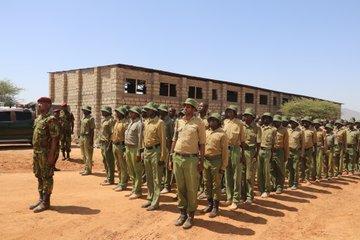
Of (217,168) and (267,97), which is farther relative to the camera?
(267,97)

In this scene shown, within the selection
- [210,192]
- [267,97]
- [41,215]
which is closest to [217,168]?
[210,192]

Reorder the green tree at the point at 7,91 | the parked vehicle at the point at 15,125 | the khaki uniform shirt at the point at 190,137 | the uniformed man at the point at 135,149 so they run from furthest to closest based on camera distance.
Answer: the green tree at the point at 7,91 < the parked vehicle at the point at 15,125 < the uniformed man at the point at 135,149 < the khaki uniform shirt at the point at 190,137

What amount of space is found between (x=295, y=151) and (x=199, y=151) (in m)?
6.04

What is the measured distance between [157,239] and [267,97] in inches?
1391

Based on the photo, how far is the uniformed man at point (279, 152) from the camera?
419 inches

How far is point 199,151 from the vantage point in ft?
22.7

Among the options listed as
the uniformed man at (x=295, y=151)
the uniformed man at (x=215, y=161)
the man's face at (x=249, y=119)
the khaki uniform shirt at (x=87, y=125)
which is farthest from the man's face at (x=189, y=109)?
the uniformed man at (x=295, y=151)

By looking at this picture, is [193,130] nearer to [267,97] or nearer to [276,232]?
[276,232]

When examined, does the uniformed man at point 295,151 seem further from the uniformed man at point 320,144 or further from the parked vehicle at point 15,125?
the parked vehicle at point 15,125

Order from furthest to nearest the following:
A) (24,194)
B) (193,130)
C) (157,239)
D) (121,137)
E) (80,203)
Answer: (121,137) → (24,194) → (80,203) → (193,130) → (157,239)

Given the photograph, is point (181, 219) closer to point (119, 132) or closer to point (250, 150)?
point (250, 150)

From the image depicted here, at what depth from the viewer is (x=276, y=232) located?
6906 millimetres

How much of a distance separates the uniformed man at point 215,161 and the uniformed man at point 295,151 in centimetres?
490

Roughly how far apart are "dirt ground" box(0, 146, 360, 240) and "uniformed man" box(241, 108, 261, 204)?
43 centimetres
